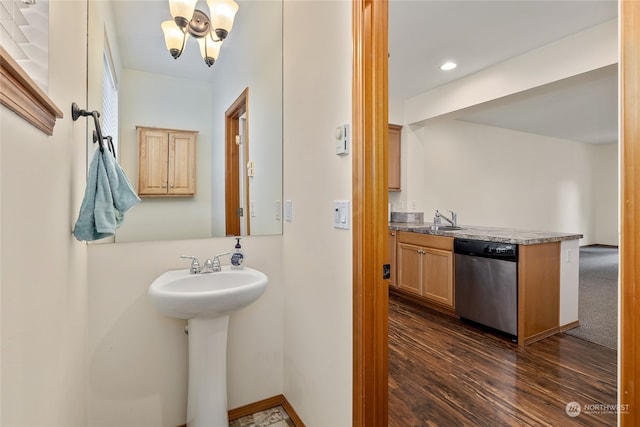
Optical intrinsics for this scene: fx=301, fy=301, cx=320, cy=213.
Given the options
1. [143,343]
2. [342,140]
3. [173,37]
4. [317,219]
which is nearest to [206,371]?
[143,343]

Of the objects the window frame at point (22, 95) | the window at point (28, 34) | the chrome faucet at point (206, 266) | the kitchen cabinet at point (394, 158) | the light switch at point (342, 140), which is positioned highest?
the kitchen cabinet at point (394, 158)

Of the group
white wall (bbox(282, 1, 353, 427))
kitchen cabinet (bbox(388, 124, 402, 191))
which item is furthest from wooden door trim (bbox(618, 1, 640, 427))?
kitchen cabinet (bbox(388, 124, 402, 191))

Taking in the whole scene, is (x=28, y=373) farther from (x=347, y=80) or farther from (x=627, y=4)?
(x=627, y=4)

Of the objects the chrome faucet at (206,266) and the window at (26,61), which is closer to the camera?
the window at (26,61)

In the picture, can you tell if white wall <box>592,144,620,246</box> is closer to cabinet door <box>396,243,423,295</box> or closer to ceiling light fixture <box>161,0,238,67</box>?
cabinet door <box>396,243,423,295</box>

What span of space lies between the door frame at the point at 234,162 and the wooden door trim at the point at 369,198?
2.95 ft

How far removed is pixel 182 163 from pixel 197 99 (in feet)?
1.24

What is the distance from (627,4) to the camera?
0.55 meters

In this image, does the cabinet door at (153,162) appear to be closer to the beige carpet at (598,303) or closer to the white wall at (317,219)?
the white wall at (317,219)

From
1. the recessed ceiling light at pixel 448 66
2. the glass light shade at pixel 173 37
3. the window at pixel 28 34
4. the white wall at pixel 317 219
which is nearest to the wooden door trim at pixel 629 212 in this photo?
the white wall at pixel 317 219

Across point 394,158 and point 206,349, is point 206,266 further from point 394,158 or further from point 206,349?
point 394,158

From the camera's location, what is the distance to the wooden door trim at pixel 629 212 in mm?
534

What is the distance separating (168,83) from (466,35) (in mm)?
2526

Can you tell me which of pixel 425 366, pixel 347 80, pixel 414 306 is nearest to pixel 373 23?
pixel 347 80
